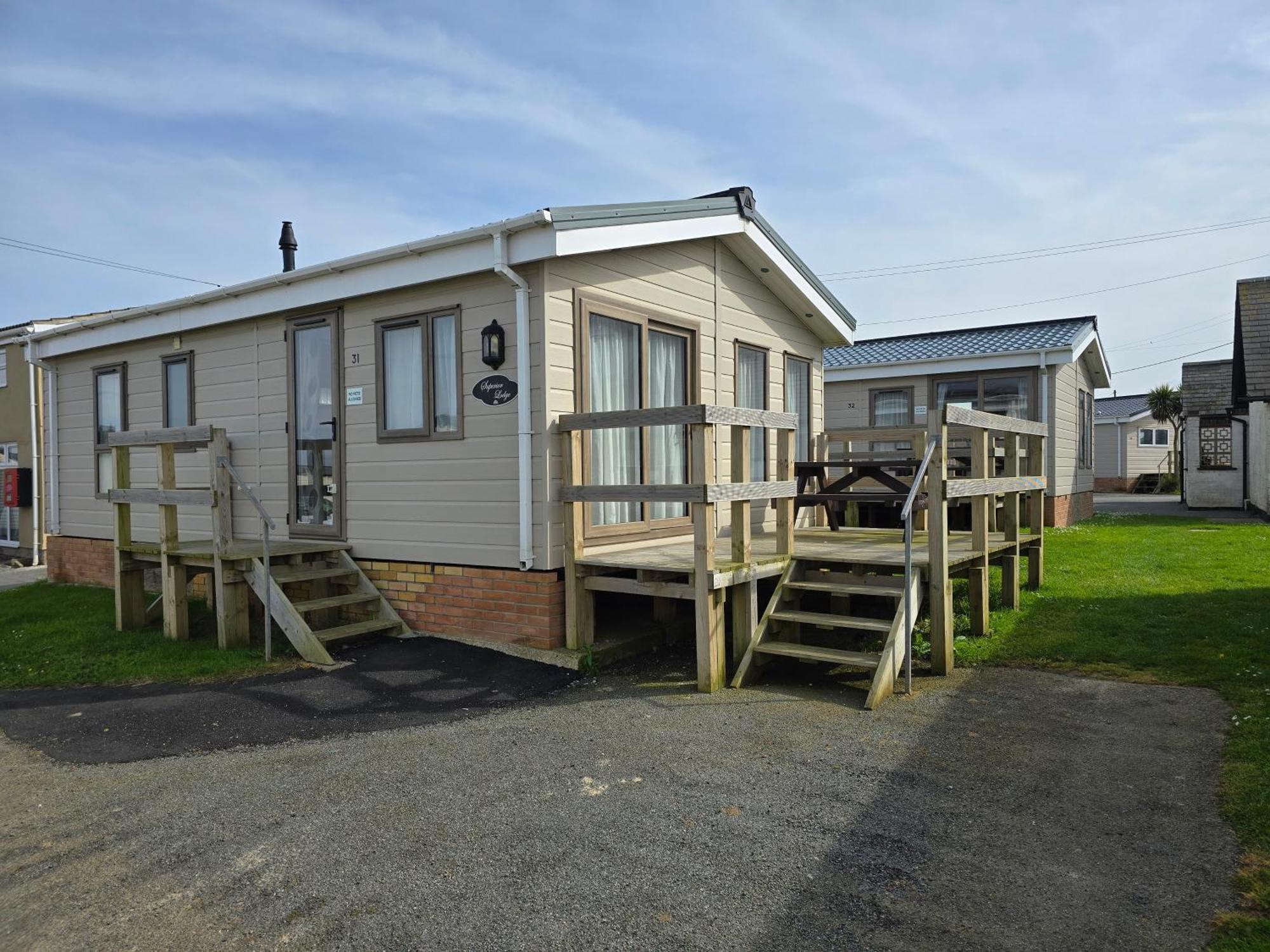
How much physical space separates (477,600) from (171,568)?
2.76 metres

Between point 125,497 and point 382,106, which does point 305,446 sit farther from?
point 382,106

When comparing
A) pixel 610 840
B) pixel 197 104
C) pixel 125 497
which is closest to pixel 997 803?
pixel 610 840

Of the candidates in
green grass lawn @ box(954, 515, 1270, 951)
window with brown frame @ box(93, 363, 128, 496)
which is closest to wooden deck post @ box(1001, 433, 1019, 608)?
green grass lawn @ box(954, 515, 1270, 951)

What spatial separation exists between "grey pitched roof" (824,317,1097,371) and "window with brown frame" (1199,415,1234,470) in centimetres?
962

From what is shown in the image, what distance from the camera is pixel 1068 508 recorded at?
15.5 meters

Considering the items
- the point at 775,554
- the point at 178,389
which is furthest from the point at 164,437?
the point at 775,554

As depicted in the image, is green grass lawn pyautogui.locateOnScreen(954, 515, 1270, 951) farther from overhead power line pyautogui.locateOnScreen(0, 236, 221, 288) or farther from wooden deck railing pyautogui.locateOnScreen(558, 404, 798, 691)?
overhead power line pyautogui.locateOnScreen(0, 236, 221, 288)

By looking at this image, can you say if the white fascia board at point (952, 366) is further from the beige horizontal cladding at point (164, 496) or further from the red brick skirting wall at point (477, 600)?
the beige horizontal cladding at point (164, 496)

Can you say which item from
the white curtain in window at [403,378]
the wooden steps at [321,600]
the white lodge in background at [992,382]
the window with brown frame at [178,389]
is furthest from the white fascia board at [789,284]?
the window with brown frame at [178,389]

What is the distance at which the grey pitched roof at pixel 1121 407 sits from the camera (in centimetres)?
3532

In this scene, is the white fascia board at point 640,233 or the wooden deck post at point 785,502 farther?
the wooden deck post at point 785,502

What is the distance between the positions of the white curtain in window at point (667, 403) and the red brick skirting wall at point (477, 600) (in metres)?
1.43

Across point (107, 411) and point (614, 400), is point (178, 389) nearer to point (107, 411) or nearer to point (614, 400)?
point (107, 411)

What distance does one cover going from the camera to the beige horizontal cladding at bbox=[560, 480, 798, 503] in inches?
204
